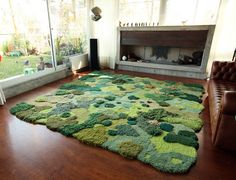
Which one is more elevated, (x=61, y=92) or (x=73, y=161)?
(x=61, y=92)

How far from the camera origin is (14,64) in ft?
11.1

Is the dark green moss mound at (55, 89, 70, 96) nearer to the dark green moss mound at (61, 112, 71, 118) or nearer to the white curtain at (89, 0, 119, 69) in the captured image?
the dark green moss mound at (61, 112, 71, 118)

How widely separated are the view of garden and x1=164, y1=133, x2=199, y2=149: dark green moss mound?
10.2ft

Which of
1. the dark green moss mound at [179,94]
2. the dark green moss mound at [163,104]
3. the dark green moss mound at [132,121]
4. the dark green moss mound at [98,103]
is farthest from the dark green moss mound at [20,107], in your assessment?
the dark green moss mound at [179,94]

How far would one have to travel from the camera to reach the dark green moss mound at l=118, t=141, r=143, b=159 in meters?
1.68

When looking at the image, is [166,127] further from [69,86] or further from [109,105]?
[69,86]

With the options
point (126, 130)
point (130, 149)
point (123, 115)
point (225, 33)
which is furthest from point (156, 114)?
point (225, 33)

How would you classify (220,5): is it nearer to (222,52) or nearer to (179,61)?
(222,52)

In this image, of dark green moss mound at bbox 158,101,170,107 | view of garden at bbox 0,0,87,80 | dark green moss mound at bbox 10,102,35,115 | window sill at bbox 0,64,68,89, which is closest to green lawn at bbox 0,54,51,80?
view of garden at bbox 0,0,87,80

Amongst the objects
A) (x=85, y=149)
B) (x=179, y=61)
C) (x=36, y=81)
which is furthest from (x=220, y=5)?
(x=36, y=81)

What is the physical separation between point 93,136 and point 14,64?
2565 mm

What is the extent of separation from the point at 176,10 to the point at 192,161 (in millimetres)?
3997

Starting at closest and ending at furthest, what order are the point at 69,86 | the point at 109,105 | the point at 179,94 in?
the point at 109,105
the point at 179,94
the point at 69,86

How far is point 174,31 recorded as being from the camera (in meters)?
4.28
